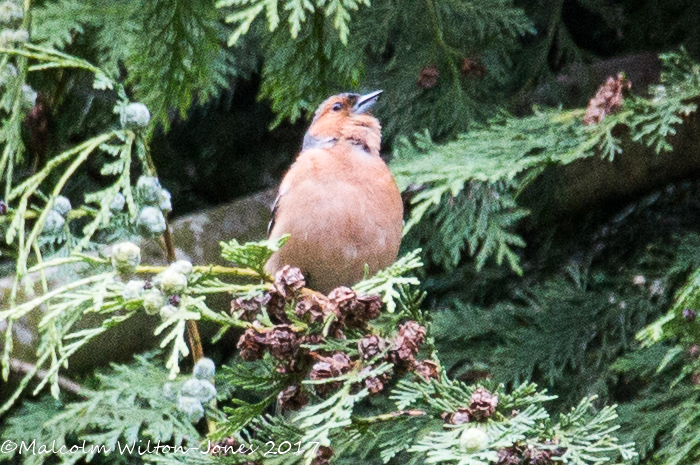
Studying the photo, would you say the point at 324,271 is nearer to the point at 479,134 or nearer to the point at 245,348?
the point at 479,134

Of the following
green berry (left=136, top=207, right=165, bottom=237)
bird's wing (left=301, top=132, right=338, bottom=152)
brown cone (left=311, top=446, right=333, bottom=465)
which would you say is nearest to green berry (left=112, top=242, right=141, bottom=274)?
green berry (left=136, top=207, right=165, bottom=237)

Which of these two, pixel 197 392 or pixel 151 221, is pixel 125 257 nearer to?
pixel 151 221

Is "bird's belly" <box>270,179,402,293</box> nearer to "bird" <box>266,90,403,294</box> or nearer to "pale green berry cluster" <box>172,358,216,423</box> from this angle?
"bird" <box>266,90,403,294</box>

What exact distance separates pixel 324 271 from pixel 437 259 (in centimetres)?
67

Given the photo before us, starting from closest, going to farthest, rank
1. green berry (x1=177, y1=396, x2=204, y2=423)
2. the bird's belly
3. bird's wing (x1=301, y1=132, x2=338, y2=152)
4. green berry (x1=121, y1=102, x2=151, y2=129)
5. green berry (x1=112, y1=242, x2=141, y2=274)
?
green berry (x1=112, y1=242, x2=141, y2=274) < green berry (x1=177, y1=396, x2=204, y2=423) < green berry (x1=121, y1=102, x2=151, y2=129) < the bird's belly < bird's wing (x1=301, y1=132, x2=338, y2=152)

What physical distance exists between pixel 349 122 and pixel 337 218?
72 cm

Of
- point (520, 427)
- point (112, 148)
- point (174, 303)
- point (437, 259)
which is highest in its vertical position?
point (112, 148)

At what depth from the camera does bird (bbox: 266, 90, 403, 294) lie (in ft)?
10.2

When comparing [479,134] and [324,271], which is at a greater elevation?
[479,134]

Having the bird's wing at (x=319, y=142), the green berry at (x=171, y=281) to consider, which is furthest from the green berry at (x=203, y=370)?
the bird's wing at (x=319, y=142)

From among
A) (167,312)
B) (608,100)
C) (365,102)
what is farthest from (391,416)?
(365,102)

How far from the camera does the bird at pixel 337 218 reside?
10.2 feet

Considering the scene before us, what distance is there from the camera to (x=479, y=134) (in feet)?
10.5

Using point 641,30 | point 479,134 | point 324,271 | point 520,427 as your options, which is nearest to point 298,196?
point 324,271
